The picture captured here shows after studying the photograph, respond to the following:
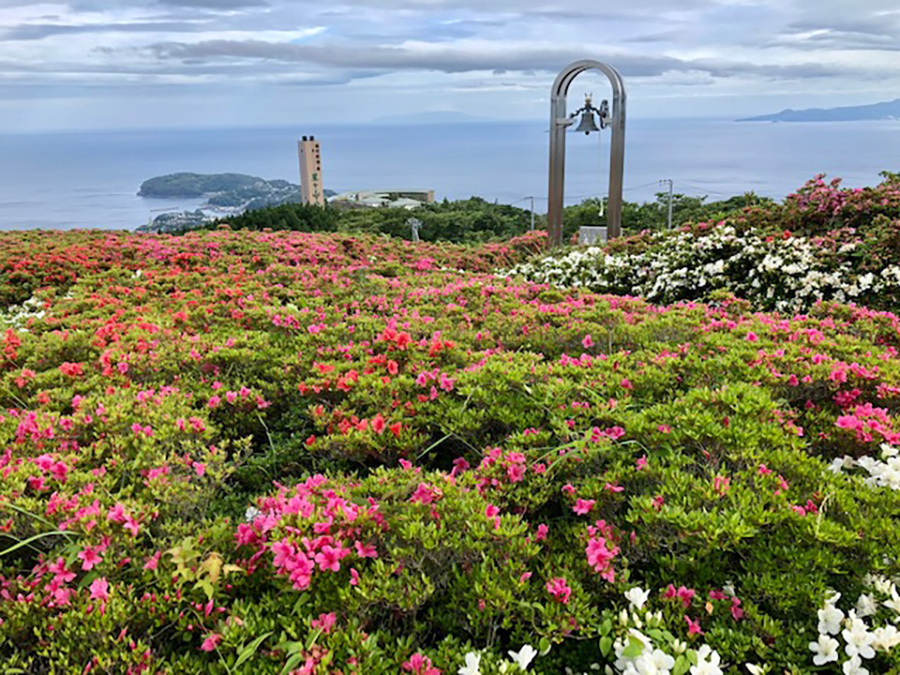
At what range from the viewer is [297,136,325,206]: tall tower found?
43.0m

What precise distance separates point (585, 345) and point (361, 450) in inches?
53.8

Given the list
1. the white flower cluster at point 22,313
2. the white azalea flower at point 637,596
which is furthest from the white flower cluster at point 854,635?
the white flower cluster at point 22,313

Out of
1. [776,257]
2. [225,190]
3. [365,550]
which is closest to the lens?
[365,550]

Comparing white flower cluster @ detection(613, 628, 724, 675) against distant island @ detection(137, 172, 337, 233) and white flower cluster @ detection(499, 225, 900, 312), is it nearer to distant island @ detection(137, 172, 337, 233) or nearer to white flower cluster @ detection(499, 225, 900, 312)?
white flower cluster @ detection(499, 225, 900, 312)

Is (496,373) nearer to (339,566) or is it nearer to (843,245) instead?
(339,566)

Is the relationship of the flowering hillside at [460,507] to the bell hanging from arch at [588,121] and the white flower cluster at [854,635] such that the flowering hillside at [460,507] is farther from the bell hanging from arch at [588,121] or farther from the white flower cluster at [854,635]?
the bell hanging from arch at [588,121]

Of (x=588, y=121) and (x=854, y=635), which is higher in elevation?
(x=588, y=121)

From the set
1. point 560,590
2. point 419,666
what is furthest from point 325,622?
point 560,590

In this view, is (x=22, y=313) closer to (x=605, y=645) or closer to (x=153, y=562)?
(x=153, y=562)

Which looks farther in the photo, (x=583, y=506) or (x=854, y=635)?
(x=583, y=506)

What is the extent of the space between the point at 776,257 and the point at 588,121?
390 centimetres

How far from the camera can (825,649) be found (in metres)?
1.41

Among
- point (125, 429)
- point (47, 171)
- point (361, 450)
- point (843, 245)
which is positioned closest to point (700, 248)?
point (843, 245)

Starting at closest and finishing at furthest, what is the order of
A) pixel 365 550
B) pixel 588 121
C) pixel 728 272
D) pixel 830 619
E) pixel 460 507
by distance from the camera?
pixel 830 619 → pixel 365 550 → pixel 460 507 → pixel 728 272 → pixel 588 121
